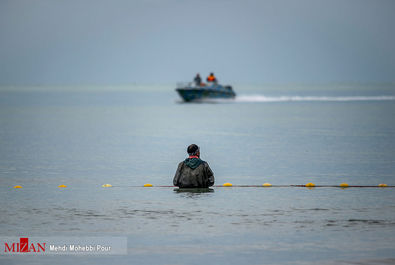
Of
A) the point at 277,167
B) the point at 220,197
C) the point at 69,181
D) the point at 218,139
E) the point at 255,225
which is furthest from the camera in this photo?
the point at 218,139

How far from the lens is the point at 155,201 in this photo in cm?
1594

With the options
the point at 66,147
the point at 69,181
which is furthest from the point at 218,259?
the point at 66,147

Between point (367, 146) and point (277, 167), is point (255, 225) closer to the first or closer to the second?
point (277, 167)

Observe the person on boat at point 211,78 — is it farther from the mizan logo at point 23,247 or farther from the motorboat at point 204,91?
the mizan logo at point 23,247

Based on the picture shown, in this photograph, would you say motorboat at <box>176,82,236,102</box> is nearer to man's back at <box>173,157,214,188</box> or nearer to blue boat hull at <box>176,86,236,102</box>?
blue boat hull at <box>176,86,236,102</box>

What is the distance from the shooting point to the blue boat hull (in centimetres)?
8219

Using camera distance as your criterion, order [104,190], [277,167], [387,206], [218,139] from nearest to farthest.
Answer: [387,206] → [104,190] → [277,167] → [218,139]

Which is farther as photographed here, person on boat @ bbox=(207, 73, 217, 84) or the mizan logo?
person on boat @ bbox=(207, 73, 217, 84)

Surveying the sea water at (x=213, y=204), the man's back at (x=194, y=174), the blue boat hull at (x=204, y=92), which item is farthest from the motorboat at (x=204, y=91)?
the man's back at (x=194, y=174)

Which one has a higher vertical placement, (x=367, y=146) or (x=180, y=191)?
(x=367, y=146)

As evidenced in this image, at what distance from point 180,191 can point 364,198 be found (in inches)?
160

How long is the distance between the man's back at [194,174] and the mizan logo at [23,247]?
500 centimetres

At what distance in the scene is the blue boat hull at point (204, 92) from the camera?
8219 cm

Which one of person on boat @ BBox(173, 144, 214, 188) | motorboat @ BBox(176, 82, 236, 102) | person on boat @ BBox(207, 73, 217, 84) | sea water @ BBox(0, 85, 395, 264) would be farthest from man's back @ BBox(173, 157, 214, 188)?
motorboat @ BBox(176, 82, 236, 102)
